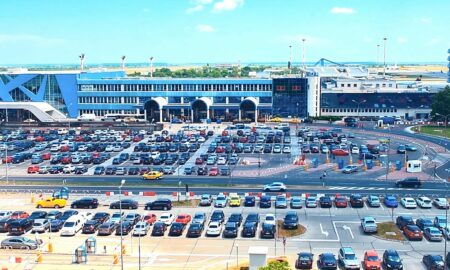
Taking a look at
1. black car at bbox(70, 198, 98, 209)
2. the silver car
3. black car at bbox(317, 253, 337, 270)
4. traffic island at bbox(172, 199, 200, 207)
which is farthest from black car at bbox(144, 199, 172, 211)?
black car at bbox(317, 253, 337, 270)

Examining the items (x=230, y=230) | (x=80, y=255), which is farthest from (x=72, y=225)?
(x=230, y=230)

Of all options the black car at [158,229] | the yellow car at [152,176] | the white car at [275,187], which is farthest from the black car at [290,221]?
the yellow car at [152,176]

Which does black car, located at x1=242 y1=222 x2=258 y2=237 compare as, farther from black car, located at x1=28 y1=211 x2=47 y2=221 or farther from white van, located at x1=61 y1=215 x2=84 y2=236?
black car, located at x1=28 y1=211 x2=47 y2=221

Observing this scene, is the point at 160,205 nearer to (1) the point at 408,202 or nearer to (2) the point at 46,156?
(1) the point at 408,202

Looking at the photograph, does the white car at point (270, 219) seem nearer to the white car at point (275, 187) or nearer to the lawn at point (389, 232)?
the lawn at point (389, 232)

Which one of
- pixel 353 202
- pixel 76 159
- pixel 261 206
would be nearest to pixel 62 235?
pixel 261 206

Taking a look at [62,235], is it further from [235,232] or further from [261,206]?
[261,206]
